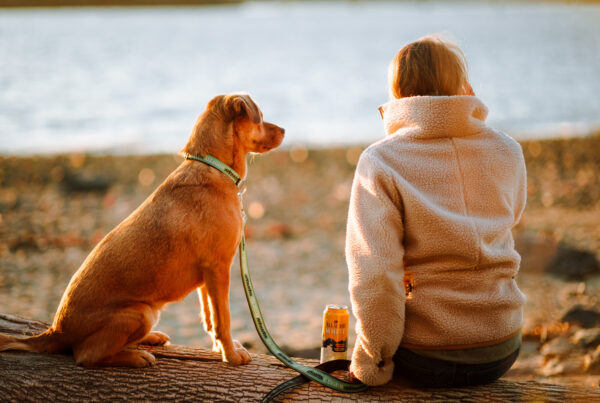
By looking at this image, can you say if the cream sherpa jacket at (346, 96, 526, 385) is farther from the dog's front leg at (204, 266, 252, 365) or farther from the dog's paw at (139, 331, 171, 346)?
the dog's paw at (139, 331, 171, 346)

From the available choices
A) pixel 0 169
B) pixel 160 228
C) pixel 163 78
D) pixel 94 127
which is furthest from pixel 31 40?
pixel 160 228

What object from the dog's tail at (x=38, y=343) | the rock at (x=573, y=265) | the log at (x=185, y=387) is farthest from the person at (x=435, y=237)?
the rock at (x=573, y=265)

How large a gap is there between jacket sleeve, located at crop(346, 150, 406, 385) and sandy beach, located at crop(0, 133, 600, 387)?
2611 mm

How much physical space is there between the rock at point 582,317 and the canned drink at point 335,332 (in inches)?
132

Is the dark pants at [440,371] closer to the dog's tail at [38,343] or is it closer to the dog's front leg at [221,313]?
the dog's front leg at [221,313]

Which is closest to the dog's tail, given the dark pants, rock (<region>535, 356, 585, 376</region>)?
the dark pants

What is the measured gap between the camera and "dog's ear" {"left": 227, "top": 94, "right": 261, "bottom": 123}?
381 cm

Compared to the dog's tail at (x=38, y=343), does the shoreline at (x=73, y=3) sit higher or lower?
higher

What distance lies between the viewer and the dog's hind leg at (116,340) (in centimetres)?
321

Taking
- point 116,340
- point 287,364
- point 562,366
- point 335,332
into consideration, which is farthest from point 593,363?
point 116,340

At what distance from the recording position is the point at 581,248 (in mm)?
8008

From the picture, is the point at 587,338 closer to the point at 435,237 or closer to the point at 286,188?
the point at 435,237

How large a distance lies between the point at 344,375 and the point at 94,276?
1.58 metres

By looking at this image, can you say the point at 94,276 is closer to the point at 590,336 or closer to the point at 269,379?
the point at 269,379
